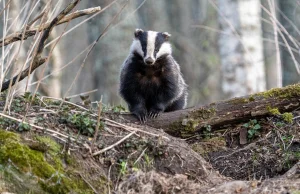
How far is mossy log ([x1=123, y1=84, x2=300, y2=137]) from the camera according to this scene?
5431mm

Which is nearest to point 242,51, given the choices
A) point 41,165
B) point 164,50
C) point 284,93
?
point 164,50

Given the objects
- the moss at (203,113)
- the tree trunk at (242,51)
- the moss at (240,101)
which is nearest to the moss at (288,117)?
the moss at (240,101)

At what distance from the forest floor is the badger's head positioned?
893 mm

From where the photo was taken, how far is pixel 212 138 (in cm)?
544

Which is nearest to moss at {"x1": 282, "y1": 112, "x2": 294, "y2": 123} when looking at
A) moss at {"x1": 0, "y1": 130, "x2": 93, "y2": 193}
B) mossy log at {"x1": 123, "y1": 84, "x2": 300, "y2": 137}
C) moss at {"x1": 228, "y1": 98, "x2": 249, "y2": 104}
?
mossy log at {"x1": 123, "y1": 84, "x2": 300, "y2": 137}

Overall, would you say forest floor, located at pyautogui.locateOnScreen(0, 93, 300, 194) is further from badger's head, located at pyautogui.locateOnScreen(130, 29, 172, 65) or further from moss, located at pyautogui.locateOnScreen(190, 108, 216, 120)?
badger's head, located at pyautogui.locateOnScreen(130, 29, 172, 65)

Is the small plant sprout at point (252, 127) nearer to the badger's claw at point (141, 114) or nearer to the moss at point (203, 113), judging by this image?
the moss at point (203, 113)

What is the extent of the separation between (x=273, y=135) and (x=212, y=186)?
116 centimetres

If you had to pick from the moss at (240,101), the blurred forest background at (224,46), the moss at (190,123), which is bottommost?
the moss at (190,123)

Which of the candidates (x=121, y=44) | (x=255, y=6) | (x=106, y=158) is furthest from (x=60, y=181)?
(x=121, y=44)

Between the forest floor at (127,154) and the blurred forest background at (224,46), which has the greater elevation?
the blurred forest background at (224,46)

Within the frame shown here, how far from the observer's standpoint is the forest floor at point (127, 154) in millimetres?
3998

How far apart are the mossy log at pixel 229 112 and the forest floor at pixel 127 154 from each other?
0.07 meters

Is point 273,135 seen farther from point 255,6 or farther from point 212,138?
point 255,6
